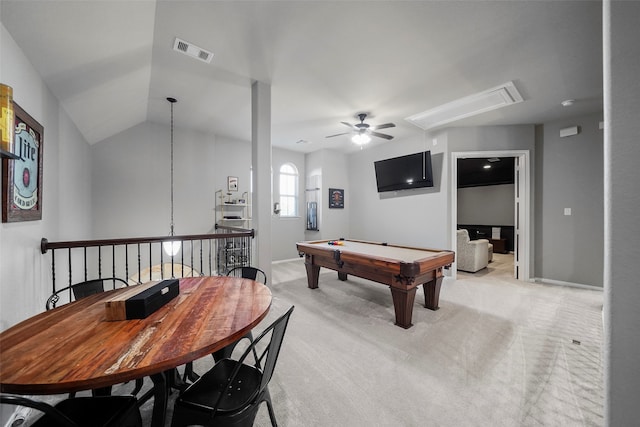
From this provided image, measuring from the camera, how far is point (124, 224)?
435 centimetres

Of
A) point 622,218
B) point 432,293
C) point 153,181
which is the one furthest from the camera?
point 153,181

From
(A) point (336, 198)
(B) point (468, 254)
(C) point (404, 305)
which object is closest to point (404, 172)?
(A) point (336, 198)

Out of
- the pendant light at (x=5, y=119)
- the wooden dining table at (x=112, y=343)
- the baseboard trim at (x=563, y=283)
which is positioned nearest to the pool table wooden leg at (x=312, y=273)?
the wooden dining table at (x=112, y=343)

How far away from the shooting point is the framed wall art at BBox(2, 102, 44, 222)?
5.20 feet

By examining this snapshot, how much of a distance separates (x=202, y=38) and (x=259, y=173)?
152cm

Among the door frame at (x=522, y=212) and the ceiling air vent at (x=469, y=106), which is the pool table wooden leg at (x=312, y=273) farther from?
the ceiling air vent at (x=469, y=106)

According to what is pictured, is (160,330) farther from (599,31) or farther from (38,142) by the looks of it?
(599,31)

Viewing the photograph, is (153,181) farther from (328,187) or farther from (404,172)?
(404,172)

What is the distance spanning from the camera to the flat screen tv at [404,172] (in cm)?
489

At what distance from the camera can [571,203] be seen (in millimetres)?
4152

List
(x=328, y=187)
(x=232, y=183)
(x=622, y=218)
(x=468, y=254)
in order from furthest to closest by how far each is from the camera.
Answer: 1. (x=328, y=187)
2. (x=232, y=183)
3. (x=468, y=254)
4. (x=622, y=218)

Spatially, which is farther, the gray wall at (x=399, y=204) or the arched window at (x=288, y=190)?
the arched window at (x=288, y=190)

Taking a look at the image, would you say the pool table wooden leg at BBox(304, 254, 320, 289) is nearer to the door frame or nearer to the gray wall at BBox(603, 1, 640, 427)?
the door frame

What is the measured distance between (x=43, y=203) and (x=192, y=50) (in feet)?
6.66
